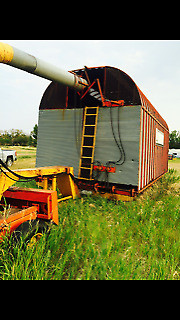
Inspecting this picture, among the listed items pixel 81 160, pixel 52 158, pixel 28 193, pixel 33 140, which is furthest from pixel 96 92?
pixel 33 140

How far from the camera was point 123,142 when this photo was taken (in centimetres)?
615

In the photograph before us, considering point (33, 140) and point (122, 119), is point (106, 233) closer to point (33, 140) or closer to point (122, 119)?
point (122, 119)

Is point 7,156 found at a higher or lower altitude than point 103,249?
higher

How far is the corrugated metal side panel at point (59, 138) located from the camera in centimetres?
687

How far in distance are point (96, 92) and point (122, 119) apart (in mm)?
1310

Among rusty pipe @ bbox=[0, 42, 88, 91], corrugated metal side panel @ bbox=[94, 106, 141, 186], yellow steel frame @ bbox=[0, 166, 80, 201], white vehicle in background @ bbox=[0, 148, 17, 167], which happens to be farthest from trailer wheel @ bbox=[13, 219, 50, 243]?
white vehicle in background @ bbox=[0, 148, 17, 167]

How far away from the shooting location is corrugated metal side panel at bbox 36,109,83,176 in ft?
22.5

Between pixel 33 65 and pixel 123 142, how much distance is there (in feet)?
10.4

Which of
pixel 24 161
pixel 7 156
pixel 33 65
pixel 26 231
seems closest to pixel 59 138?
pixel 33 65

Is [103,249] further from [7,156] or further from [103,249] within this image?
[7,156]

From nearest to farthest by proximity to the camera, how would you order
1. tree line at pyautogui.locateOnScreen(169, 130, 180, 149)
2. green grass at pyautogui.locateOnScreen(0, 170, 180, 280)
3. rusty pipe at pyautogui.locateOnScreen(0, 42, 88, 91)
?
green grass at pyautogui.locateOnScreen(0, 170, 180, 280), rusty pipe at pyautogui.locateOnScreen(0, 42, 88, 91), tree line at pyautogui.locateOnScreen(169, 130, 180, 149)

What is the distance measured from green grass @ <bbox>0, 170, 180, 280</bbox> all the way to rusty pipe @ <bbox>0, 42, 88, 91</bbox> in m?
3.27

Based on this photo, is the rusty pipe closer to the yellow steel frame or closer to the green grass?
the yellow steel frame

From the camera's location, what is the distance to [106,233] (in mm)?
3836
